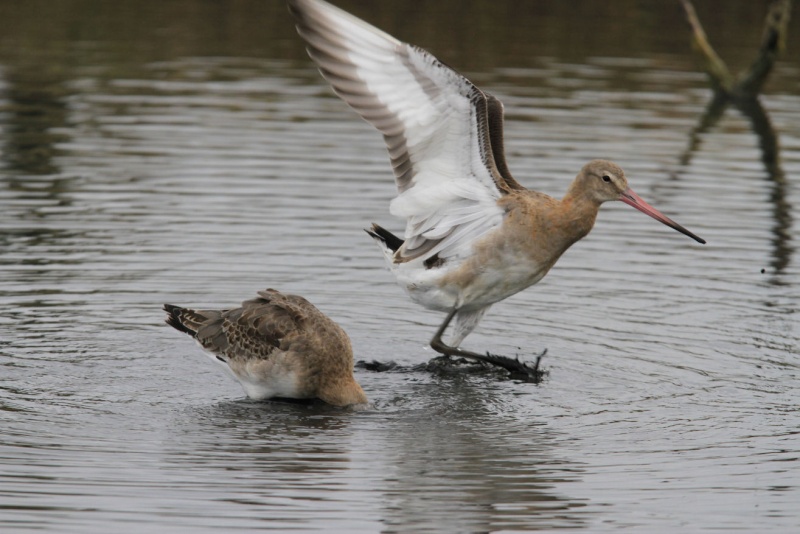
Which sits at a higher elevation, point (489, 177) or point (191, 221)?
point (489, 177)

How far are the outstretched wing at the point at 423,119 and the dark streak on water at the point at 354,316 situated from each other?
3.32ft

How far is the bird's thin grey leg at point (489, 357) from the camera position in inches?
344

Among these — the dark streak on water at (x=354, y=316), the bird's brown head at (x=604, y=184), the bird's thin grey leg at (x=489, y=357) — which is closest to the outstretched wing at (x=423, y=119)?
the bird's brown head at (x=604, y=184)

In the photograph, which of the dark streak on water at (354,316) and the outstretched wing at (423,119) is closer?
the dark streak on water at (354,316)

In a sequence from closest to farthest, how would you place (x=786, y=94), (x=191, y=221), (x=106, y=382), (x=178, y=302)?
(x=106, y=382) < (x=178, y=302) < (x=191, y=221) < (x=786, y=94)

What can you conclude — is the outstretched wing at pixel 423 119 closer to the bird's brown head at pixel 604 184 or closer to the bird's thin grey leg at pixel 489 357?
the bird's brown head at pixel 604 184

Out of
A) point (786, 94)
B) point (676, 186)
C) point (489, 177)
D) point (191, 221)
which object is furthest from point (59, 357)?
point (786, 94)

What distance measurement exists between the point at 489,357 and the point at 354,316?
1248 mm

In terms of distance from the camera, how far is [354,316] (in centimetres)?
988

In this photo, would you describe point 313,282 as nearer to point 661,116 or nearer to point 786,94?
point 661,116

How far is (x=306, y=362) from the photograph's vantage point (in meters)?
7.85

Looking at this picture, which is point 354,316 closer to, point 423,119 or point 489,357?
point 489,357

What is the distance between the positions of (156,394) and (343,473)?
1765mm

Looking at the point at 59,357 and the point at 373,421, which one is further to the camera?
the point at 59,357
